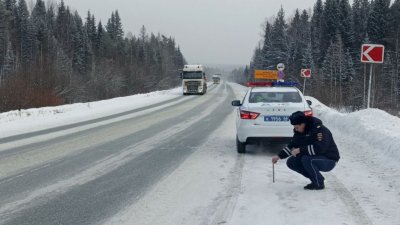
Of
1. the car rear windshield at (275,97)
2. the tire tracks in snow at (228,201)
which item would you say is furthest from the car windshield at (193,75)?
the tire tracks in snow at (228,201)

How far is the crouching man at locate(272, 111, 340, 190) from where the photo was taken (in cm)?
637

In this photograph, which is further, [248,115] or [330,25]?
[330,25]

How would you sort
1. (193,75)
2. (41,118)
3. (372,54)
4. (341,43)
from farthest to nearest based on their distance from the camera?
(341,43)
(193,75)
(41,118)
(372,54)

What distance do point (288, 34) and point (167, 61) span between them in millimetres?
50691

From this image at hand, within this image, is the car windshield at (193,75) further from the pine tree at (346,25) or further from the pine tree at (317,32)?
the pine tree at (317,32)

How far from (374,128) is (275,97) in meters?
2.65

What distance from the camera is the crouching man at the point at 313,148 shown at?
6.37 meters

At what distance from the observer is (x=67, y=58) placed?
80250 mm

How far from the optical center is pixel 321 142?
6.39 m

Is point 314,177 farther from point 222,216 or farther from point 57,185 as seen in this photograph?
point 57,185

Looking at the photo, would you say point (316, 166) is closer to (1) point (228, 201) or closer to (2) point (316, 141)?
(2) point (316, 141)

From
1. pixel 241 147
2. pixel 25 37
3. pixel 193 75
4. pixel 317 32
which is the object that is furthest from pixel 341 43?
pixel 241 147

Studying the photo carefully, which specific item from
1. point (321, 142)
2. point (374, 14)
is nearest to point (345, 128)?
point (321, 142)

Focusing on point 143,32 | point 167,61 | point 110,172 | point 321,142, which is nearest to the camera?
point 321,142
